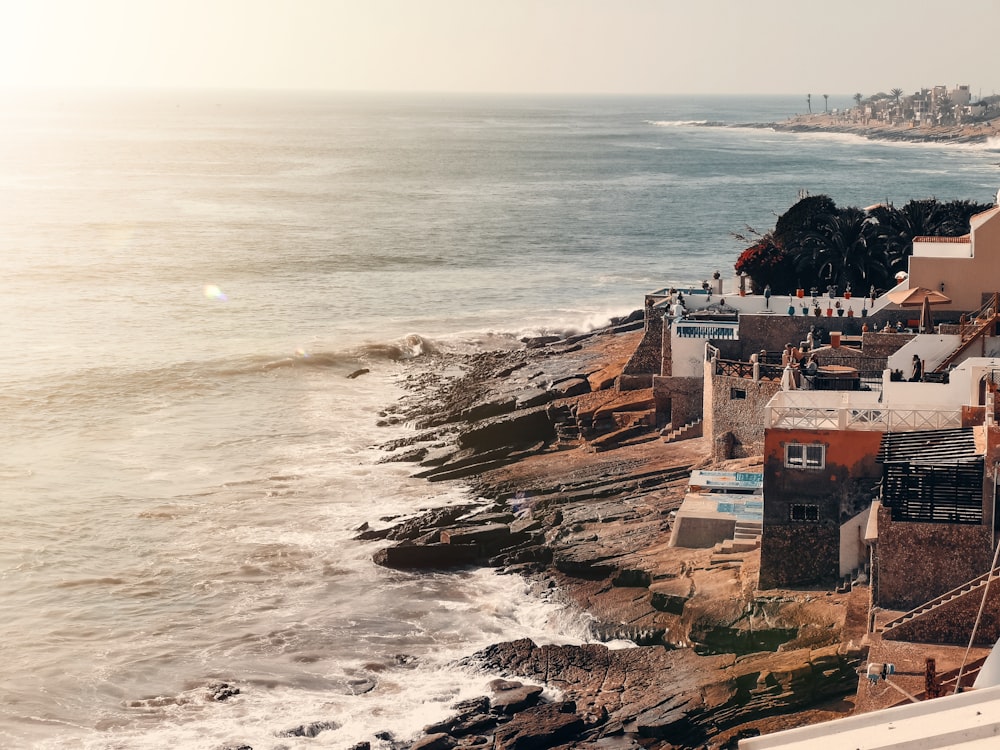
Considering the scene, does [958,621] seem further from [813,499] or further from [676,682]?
[676,682]

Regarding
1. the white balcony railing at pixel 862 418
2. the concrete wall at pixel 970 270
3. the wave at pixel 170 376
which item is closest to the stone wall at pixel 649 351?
the concrete wall at pixel 970 270

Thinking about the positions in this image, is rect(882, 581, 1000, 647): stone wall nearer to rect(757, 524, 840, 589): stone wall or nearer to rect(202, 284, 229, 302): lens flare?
rect(757, 524, 840, 589): stone wall

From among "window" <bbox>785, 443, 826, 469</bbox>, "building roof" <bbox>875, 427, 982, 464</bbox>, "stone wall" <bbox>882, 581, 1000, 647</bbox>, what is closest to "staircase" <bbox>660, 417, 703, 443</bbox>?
"window" <bbox>785, 443, 826, 469</bbox>

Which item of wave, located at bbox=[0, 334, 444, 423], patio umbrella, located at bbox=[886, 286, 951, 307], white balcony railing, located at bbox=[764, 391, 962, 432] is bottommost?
wave, located at bbox=[0, 334, 444, 423]

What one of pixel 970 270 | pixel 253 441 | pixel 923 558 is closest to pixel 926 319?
pixel 970 270

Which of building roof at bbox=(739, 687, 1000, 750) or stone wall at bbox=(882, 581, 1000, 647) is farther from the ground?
building roof at bbox=(739, 687, 1000, 750)

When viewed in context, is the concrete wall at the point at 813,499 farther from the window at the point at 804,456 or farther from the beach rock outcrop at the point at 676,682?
the beach rock outcrop at the point at 676,682
